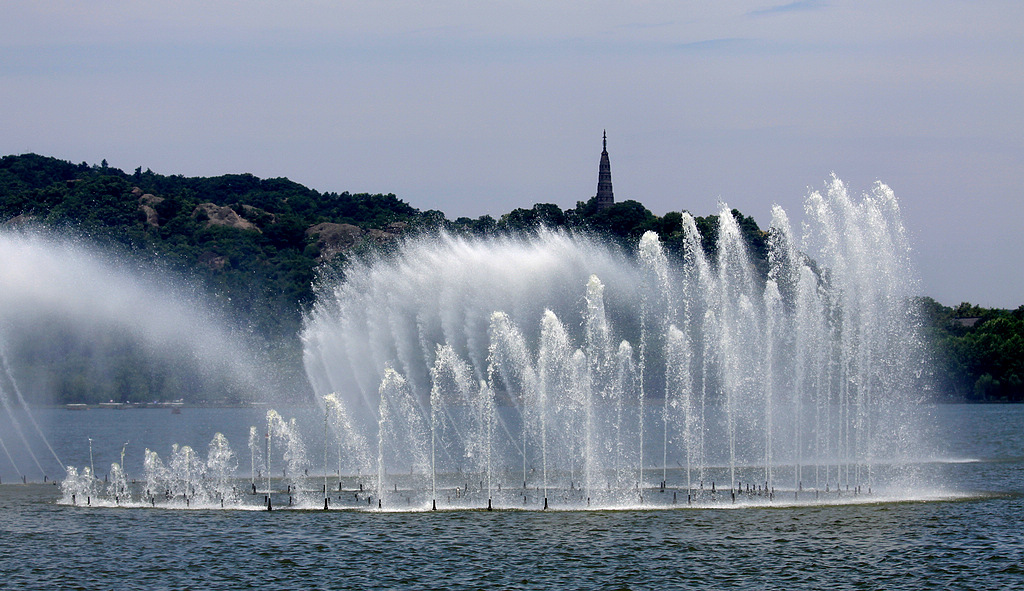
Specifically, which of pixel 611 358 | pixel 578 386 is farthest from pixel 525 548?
pixel 611 358

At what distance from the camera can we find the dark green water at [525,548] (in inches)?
1854

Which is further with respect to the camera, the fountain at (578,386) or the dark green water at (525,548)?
the fountain at (578,386)

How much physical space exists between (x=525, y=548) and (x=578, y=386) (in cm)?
2767

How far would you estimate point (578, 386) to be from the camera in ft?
260

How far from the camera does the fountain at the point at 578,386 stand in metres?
70.4

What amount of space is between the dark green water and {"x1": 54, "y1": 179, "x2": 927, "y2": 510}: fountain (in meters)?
4.30

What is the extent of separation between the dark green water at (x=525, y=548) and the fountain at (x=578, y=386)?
430cm

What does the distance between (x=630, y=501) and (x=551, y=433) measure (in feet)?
166

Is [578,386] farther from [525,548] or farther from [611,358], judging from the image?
[611,358]

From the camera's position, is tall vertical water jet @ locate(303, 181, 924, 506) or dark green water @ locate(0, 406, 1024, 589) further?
tall vertical water jet @ locate(303, 181, 924, 506)

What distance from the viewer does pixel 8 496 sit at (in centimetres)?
7181

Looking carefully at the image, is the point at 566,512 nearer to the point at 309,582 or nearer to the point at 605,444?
the point at 309,582

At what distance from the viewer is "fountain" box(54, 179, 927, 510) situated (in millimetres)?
70438

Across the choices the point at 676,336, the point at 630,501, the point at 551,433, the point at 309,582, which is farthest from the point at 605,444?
the point at 309,582
